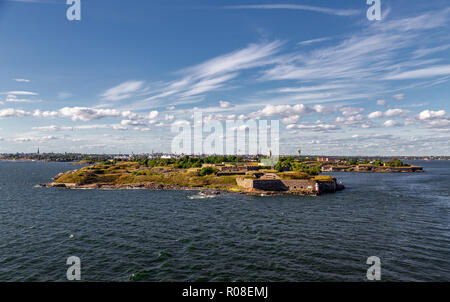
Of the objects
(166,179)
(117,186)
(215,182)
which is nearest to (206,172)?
(215,182)

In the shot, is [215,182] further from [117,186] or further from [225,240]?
[225,240]

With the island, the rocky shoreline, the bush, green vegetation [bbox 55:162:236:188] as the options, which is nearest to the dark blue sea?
Result: the island

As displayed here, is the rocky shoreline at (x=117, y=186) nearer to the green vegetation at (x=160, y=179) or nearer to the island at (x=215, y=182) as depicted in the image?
the island at (x=215, y=182)

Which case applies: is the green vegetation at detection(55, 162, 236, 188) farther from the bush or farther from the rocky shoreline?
the rocky shoreline

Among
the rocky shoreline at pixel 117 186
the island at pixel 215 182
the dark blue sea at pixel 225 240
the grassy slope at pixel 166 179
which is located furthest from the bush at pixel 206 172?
the dark blue sea at pixel 225 240

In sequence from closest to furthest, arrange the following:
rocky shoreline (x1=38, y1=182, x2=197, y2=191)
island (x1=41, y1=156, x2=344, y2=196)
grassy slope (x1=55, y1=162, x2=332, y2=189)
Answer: island (x1=41, y1=156, x2=344, y2=196), rocky shoreline (x1=38, y1=182, x2=197, y2=191), grassy slope (x1=55, y1=162, x2=332, y2=189)

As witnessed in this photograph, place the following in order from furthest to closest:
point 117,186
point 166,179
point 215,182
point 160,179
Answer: point 160,179 → point 166,179 → point 215,182 → point 117,186

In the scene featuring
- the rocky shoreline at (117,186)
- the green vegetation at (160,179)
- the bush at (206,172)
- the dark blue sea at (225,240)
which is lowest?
the dark blue sea at (225,240)
